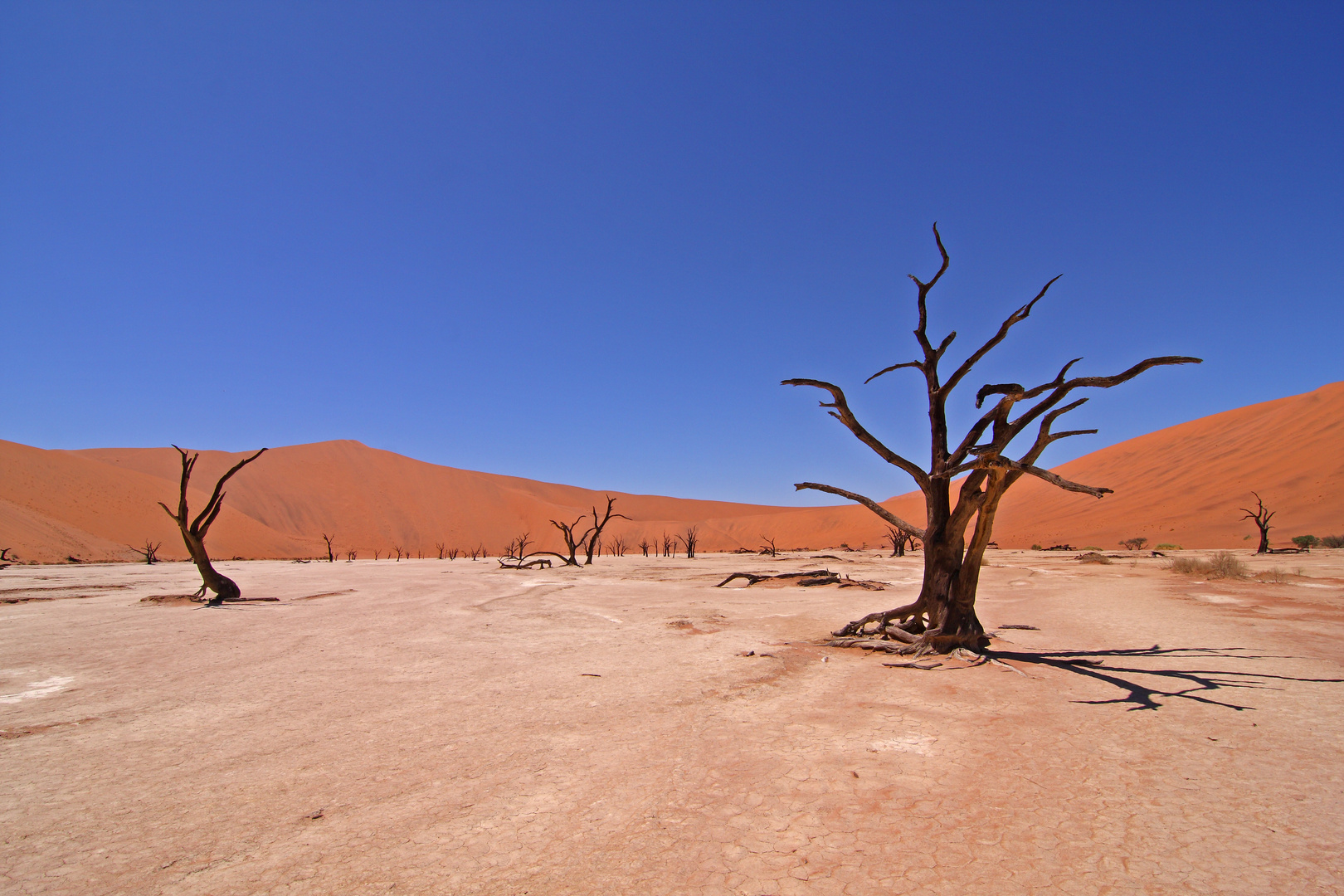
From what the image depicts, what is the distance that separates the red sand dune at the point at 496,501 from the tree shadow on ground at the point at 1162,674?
37718 millimetres

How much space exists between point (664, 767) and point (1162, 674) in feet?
18.9

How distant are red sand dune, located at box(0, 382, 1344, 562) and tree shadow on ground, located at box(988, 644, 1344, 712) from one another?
37718 mm

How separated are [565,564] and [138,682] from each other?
25.9 meters

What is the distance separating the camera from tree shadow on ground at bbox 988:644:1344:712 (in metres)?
5.61

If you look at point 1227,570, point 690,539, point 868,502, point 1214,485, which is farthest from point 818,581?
point 1214,485

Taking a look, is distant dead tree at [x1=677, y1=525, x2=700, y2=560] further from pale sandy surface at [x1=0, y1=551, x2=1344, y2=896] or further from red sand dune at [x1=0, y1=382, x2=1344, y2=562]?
pale sandy surface at [x1=0, y1=551, x2=1344, y2=896]

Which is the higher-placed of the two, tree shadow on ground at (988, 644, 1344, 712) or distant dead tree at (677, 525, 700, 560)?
distant dead tree at (677, 525, 700, 560)

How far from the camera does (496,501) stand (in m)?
82.2

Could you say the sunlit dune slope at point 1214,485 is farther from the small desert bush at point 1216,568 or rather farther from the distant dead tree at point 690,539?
the distant dead tree at point 690,539

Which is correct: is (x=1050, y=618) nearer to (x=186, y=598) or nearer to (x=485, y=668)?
(x=485, y=668)

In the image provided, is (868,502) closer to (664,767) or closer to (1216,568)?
(664,767)

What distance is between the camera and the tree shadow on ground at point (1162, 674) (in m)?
5.61

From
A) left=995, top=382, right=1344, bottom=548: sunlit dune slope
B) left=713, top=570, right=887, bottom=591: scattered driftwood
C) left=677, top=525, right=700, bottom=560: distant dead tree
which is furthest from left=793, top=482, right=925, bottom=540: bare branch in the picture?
left=995, top=382, right=1344, bottom=548: sunlit dune slope

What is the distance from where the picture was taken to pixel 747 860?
2.87 meters
